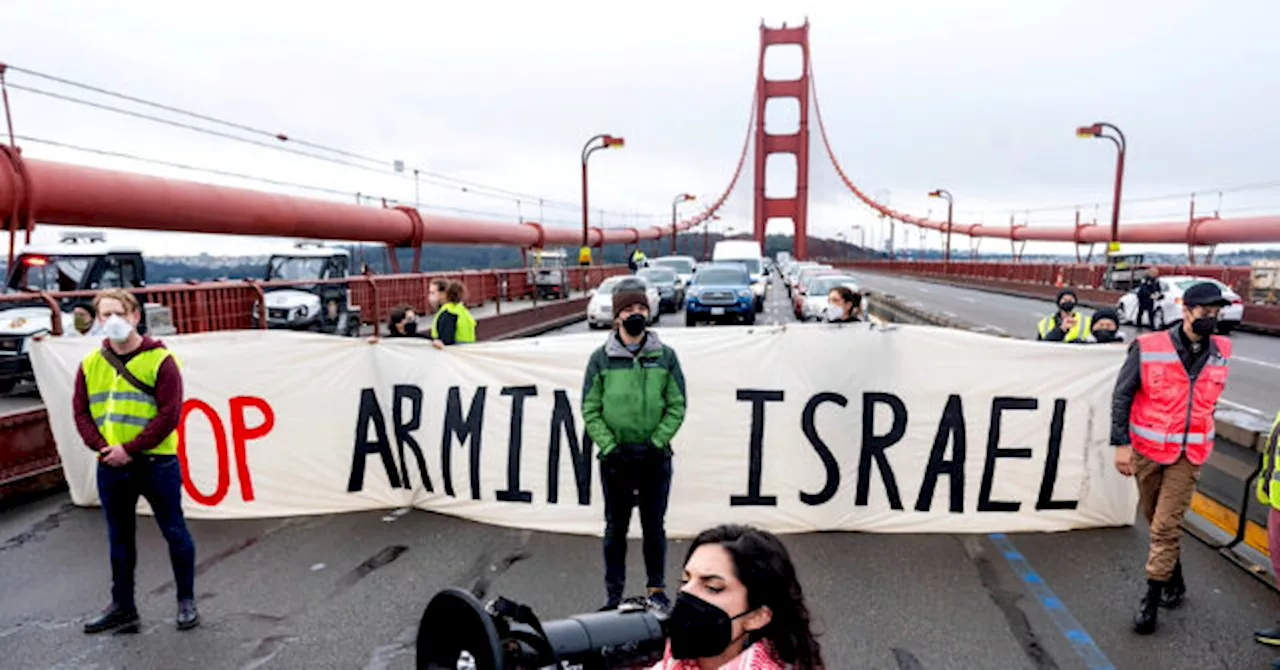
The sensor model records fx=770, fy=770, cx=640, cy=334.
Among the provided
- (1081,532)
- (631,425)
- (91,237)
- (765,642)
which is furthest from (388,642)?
(91,237)

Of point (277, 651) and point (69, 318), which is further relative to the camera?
point (69, 318)

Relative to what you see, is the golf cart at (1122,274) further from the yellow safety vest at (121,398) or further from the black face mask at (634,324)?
the yellow safety vest at (121,398)

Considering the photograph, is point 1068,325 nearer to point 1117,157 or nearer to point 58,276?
point 58,276

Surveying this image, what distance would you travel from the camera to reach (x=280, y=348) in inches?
231

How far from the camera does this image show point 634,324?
12.7ft

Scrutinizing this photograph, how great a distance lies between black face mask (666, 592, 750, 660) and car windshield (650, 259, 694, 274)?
1247 inches

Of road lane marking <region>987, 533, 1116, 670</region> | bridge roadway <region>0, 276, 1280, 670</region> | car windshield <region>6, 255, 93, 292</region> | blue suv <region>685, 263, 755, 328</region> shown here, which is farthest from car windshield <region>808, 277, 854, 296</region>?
car windshield <region>6, 255, 93, 292</region>

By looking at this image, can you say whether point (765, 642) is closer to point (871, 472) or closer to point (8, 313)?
point (871, 472)

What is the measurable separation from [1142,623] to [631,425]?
275 centimetres

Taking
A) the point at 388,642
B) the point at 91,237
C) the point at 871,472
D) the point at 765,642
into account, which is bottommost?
the point at 388,642

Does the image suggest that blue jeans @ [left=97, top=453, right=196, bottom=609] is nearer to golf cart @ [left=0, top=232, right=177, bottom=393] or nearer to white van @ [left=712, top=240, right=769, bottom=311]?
golf cart @ [left=0, top=232, right=177, bottom=393]

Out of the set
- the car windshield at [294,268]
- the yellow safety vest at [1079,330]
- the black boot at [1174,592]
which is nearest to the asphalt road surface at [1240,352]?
the yellow safety vest at [1079,330]

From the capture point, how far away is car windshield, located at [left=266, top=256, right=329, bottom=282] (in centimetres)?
1680

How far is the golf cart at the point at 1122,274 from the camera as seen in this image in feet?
91.9
